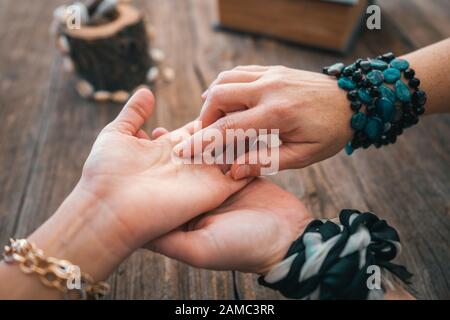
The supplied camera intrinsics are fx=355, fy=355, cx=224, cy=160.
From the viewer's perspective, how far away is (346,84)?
78cm

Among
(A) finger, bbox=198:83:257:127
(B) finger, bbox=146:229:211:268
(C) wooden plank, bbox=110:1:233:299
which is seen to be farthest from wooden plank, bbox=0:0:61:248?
(A) finger, bbox=198:83:257:127

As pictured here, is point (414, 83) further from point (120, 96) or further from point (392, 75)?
point (120, 96)

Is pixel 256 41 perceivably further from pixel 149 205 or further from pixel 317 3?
pixel 149 205

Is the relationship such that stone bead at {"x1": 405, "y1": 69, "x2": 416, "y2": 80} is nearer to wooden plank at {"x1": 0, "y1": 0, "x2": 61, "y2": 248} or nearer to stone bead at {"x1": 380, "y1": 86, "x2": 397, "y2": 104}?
stone bead at {"x1": 380, "y1": 86, "x2": 397, "y2": 104}

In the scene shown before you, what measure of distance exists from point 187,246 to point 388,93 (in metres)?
0.53

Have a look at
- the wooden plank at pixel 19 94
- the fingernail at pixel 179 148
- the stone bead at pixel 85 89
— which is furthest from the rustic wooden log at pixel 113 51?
the fingernail at pixel 179 148

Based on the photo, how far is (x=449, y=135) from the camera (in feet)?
3.73

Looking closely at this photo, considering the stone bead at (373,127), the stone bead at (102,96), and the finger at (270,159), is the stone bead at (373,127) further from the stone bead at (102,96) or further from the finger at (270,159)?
the stone bead at (102,96)

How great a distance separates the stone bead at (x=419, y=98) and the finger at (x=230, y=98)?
0.35 meters

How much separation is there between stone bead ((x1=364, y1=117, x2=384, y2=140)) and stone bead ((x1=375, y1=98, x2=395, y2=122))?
0.04 ft

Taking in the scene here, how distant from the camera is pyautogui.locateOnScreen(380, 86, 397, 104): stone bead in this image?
756 mm

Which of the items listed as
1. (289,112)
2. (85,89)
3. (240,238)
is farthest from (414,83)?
(85,89)

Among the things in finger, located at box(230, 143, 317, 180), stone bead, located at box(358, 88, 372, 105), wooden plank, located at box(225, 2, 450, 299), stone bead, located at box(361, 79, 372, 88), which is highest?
stone bead, located at box(361, 79, 372, 88)

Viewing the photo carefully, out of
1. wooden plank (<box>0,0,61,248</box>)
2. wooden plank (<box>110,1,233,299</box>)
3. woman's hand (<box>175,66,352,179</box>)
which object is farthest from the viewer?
wooden plank (<box>0,0,61,248</box>)
